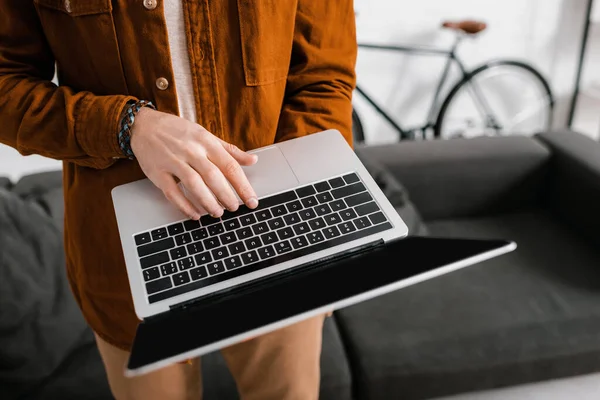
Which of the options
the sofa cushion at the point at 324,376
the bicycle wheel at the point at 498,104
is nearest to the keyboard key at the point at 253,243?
the sofa cushion at the point at 324,376

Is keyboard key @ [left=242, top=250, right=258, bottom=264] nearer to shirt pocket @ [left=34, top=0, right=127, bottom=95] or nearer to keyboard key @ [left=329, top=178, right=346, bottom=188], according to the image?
keyboard key @ [left=329, top=178, right=346, bottom=188]

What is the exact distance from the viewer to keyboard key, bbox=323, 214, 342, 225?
595mm

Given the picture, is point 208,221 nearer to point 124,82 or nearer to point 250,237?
point 250,237

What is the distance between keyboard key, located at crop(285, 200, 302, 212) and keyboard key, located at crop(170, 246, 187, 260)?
0.44ft

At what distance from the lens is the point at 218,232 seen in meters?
0.59

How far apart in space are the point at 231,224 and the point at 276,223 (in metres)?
0.05

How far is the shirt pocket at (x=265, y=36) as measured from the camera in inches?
23.8

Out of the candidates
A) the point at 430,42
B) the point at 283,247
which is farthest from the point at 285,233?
the point at 430,42

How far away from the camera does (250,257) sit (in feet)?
1.87

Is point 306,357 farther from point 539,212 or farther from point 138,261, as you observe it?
point 539,212

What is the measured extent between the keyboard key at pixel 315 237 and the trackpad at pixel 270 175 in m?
0.08

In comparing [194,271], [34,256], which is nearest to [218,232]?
[194,271]

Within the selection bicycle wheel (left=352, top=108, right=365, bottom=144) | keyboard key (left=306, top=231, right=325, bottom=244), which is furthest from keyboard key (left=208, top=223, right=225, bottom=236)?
bicycle wheel (left=352, top=108, right=365, bottom=144)

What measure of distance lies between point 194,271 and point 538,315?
3.76 feet
